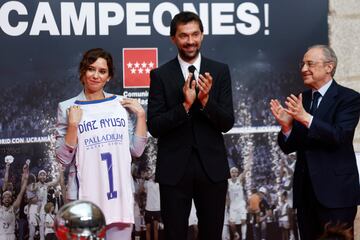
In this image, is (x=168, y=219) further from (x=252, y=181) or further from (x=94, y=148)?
(x=252, y=181)

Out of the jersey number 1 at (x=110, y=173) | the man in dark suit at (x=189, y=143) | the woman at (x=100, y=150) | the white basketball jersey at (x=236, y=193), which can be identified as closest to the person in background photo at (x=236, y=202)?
the white basketball jersey at (x=236, y=193)

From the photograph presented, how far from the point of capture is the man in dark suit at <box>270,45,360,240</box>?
11.7 ft

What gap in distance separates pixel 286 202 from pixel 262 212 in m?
0.20

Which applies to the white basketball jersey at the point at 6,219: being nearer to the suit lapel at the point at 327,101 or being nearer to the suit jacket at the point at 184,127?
the suit jacket at the point at 184,127

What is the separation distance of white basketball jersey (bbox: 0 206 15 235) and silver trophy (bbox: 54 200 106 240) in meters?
2.87

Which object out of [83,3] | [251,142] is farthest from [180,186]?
[83,3]

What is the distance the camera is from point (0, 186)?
4.39m

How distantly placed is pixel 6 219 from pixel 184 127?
1.55 m

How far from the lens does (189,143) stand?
3.64 metres

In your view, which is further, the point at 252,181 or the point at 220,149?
the point at 252,181

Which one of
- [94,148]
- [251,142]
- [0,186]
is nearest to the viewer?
[94,148]

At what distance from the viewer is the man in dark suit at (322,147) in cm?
356

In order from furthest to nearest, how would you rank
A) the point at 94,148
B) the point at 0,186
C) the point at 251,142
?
the point at 251,142, the point at 0,186, the point at 94,148

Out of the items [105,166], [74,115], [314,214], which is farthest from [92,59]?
[314,214]
